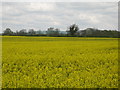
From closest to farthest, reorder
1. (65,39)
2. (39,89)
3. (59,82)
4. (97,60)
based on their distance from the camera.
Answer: (39,89), (59,82), (97,60), (65,39)

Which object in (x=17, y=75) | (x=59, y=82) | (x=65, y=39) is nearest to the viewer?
(x=59, y=82)

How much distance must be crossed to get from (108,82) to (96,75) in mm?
540

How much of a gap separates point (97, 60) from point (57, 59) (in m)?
1.57

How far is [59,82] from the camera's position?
499cm

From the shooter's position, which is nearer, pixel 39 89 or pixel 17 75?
pixel 39 89

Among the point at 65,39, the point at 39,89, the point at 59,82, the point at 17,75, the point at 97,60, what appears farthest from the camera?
the point at 65,39

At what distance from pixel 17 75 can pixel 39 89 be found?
106cm

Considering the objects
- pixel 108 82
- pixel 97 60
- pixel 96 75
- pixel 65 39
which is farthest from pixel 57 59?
pixel 65 39

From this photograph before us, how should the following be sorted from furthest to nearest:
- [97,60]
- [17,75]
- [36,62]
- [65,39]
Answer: [65,39] → [97,60] → [36,62] → [17,75]

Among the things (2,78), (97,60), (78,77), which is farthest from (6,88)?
(97,60)

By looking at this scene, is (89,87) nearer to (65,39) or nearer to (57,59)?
(57,59)

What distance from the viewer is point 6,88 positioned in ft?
15.7

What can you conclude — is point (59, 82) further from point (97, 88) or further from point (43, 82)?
point (97, 88)

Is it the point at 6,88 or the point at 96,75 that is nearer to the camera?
the point at 6,88
